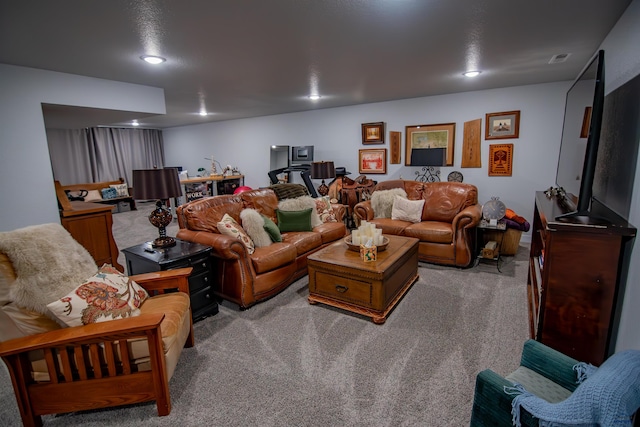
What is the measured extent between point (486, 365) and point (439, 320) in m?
0.58

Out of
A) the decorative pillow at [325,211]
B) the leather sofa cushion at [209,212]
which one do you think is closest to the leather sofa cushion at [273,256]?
the leather sofa cushion at [209,212]

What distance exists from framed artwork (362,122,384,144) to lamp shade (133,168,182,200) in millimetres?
4029

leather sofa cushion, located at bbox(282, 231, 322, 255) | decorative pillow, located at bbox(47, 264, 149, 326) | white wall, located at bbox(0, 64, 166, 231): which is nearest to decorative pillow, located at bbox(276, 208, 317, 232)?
leather sofa cushion, located at bbox(282, 231, 322, 255)

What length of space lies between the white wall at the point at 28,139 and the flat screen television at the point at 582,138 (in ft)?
14.8

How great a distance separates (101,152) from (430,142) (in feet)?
28.4

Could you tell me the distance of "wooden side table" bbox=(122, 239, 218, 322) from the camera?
8.32 feet

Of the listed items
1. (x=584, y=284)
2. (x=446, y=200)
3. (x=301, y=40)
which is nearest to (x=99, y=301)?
(x=301, y=40)

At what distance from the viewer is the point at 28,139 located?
3012 mm

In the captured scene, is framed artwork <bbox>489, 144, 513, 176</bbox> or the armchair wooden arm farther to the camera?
framed artwork <bbox>489, 144, 513, 176</bbox>

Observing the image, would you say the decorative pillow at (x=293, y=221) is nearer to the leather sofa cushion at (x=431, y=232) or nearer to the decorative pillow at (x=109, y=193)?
the leather sofa cushion at (x=431, y=232)

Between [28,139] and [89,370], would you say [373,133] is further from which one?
[89,370]

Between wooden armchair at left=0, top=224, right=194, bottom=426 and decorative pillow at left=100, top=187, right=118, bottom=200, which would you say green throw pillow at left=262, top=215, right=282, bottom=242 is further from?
decorative pillow at left=100, top=187, right=118, bottom=200

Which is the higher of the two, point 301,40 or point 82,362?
point 301,40

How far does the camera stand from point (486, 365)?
6.69 feet
